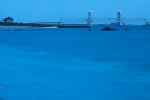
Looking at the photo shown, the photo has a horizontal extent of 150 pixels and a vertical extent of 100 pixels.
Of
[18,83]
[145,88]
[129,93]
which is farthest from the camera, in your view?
[18,83]

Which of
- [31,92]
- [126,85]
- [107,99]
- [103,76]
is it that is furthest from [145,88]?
[31,92]

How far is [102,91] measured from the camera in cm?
980

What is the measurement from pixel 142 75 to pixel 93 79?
6.78ft

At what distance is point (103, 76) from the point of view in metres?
12.4

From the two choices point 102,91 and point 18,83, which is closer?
point 102,91

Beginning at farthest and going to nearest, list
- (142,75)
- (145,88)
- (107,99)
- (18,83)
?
1. (142,75)
2. (18,83)
3. (145,88)
4. (107,99)

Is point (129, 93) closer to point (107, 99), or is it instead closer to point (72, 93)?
point (107, 99)

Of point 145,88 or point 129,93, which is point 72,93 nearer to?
point 129,93

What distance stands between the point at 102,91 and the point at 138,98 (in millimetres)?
1251

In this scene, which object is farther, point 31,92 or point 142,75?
point 142,75

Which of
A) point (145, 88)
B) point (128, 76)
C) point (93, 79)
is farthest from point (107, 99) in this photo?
point (128, 76)

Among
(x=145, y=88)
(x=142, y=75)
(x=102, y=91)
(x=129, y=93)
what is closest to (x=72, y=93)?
(x=102, y=91)

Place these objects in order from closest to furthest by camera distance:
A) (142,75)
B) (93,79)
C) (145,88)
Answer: (145,88), (93,79), (142,75)

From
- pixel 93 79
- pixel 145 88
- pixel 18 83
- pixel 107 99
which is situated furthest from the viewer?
pixel 93 79
